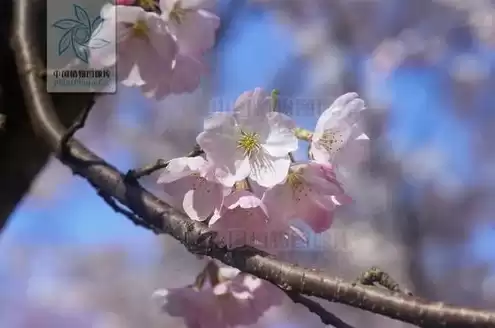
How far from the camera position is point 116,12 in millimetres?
709

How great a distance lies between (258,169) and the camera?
1.98 feet

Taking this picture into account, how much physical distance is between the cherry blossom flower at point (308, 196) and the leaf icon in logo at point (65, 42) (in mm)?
413

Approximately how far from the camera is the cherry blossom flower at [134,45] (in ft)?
2.27

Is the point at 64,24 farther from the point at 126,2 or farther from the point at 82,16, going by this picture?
the point at 126,2

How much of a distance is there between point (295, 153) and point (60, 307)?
24.9 inches

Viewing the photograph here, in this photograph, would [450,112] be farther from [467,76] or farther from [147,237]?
[147,237]

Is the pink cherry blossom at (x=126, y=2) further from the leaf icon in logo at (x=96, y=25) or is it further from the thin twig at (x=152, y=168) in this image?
the thin twig at (x=152, y=168)

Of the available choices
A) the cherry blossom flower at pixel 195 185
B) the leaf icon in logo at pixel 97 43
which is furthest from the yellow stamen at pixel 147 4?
the cherry blossom flower at pixel 195 185

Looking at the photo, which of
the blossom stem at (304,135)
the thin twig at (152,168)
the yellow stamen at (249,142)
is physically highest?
the blossom stem at (304,135)

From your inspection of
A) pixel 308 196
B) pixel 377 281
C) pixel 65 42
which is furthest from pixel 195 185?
pixel 65 42

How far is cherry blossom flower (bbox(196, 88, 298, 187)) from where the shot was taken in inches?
23.3

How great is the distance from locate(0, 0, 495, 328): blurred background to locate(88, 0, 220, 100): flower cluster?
97 millimetres

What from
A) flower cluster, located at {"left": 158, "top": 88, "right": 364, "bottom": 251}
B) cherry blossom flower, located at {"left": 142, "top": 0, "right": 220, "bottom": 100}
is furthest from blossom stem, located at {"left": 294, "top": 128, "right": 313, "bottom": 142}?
cherry blossom flower, located at {"left": 142, "top": 0, "right": 220, "bottom": 100}

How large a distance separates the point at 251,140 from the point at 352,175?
210 mm
